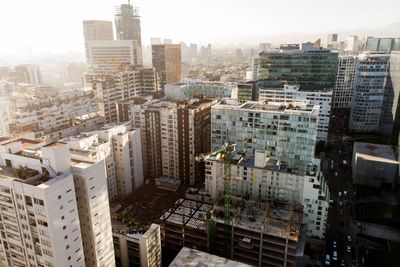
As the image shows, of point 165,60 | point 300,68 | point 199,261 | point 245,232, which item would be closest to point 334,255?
point 245,232

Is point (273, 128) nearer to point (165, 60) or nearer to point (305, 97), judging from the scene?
point (305, 97)

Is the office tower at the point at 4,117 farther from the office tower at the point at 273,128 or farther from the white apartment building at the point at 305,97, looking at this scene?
the white apartment building at the point at 305,97

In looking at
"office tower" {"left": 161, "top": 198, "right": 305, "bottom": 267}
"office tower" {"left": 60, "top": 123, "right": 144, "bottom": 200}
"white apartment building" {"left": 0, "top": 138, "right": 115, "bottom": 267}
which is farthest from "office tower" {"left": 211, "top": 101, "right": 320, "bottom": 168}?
"white apartment building" {"left": 0, "top": 138, "right": 115, "bottom": 267}

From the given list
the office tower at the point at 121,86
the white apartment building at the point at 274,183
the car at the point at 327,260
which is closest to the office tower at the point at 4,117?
the office tower at the point at 121,86

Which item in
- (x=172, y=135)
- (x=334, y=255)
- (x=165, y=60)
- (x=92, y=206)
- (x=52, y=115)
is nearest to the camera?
(x=92, y=206)

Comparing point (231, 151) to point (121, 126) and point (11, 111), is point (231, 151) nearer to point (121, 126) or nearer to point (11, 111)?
point (121, 126)

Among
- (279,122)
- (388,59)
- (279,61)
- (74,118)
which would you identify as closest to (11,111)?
(74,118)

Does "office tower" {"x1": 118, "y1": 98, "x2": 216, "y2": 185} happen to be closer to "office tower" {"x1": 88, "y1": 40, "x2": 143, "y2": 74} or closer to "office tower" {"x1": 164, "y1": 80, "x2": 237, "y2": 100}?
"office tower" {"x1": 164, "y1": 80, "x2": 237, "y2": 100}

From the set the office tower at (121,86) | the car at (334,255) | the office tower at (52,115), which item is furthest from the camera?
the office tower at (121,86)
